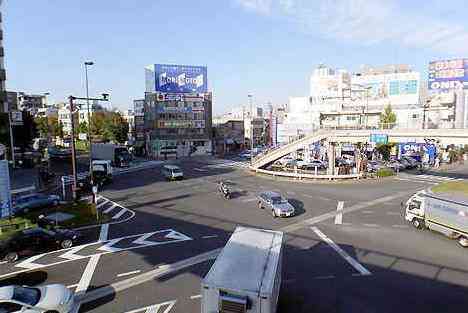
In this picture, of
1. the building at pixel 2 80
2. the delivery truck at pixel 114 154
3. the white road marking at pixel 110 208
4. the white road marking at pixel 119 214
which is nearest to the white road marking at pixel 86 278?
the white road marking at pixel 119 214

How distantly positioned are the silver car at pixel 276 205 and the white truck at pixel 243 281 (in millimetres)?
13780

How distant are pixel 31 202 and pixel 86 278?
1643cm

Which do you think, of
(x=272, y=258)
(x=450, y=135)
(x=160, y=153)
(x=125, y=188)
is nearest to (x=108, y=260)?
(x=272, y=258)

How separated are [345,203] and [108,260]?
66.7 feet

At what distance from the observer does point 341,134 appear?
43.0 metres

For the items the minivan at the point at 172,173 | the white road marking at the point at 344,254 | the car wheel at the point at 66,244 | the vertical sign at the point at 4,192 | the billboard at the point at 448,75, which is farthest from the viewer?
the billboard at the point at 448,75

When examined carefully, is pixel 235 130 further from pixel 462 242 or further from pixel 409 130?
pixel 462 242

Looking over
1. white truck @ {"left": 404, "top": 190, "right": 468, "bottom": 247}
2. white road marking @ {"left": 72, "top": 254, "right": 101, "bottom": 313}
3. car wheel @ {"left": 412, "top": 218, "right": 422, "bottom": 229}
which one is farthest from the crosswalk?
white road marking @ {"left": 72, "top": 254, "right": 101, "bottom": 313}

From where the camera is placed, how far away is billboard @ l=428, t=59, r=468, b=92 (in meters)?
67.6

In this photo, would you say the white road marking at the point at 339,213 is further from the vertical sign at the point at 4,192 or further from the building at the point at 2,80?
the building at the point at 2,80

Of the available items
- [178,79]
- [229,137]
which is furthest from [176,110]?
[229,137]

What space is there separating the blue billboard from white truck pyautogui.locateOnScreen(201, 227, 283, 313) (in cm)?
6527

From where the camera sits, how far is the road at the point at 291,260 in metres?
13.6

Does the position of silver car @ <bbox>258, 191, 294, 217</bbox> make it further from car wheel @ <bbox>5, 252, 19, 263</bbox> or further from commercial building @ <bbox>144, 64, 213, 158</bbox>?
commercial building @ <bbox>144, 64, 213, 158</bbox>
